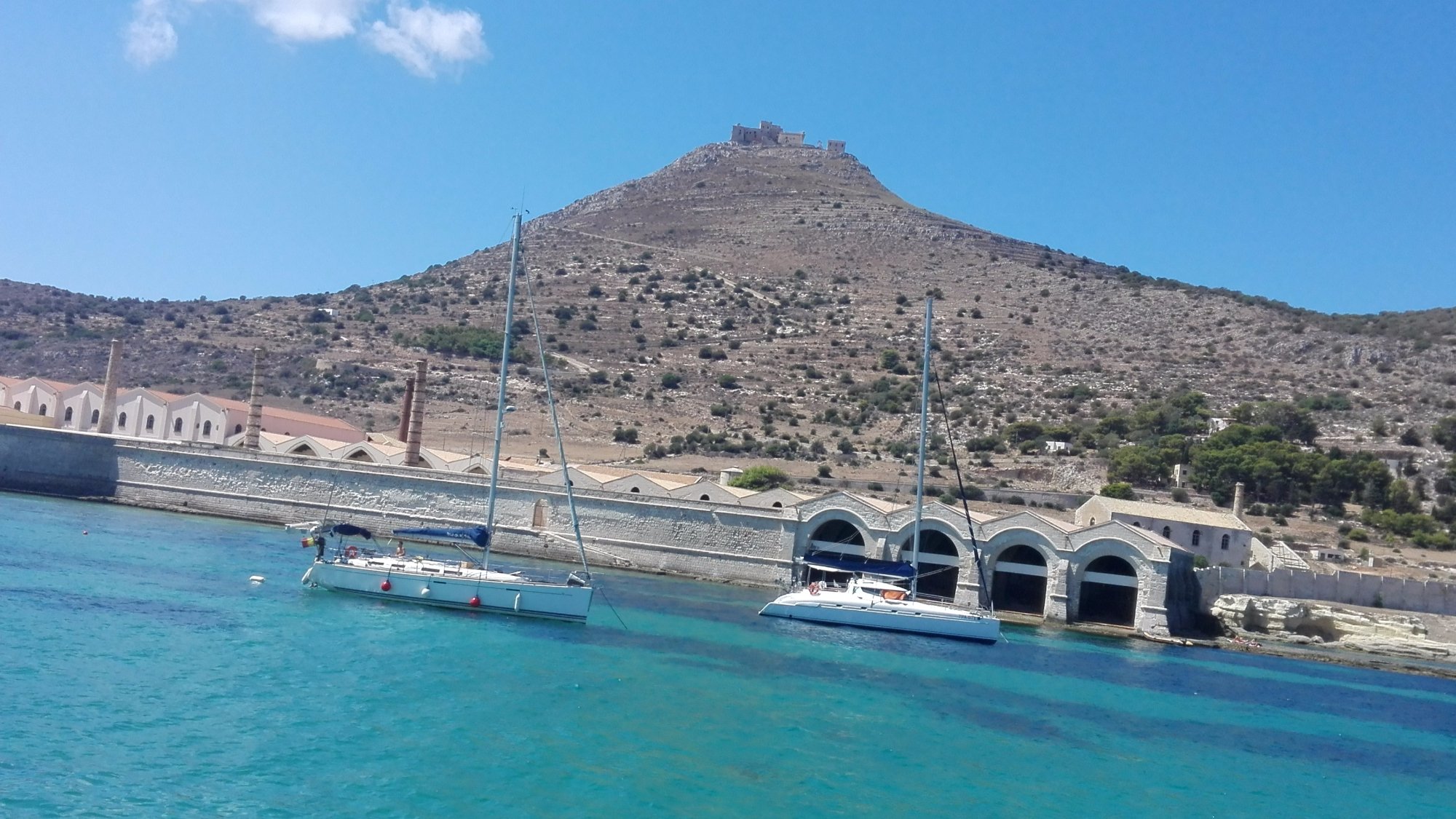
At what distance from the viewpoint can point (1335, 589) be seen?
4347cm

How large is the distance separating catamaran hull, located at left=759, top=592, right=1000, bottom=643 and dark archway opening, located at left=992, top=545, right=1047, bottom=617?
8253mm

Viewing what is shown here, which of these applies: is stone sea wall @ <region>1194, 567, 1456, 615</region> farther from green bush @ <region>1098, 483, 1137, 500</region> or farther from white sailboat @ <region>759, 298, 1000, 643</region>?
white sailboat @ <region>759, 298, 1000, 643</region>

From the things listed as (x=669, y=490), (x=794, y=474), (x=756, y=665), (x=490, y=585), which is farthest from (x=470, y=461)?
(x=756, y=665)

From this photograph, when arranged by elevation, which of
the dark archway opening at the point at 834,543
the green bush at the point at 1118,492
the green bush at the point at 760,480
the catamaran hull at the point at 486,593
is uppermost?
the green bush at the point at 1118,492

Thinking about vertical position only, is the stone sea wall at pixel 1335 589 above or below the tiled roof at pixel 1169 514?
below

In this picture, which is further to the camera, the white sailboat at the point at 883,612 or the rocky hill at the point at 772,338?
the rocky hill at the point at 772,338

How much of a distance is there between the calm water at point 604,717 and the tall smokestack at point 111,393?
23336 millimetres

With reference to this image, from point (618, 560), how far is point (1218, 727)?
2336cm

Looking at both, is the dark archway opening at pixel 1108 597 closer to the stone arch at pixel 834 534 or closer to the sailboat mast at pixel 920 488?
the sailboat mast at pixel 920 488

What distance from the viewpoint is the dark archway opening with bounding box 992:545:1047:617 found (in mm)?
41844

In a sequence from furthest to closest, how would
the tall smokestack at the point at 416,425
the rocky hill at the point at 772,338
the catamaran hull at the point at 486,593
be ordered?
the rocky hill at the point at 772,338
the tall smokestack at the point at 416,425
the catamaran hull at the point at 486,593

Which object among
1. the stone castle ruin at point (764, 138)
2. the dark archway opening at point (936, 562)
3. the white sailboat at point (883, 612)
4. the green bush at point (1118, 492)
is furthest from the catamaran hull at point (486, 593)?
the stone castle ruin at point (764, 138)

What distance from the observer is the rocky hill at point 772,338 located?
74.6m

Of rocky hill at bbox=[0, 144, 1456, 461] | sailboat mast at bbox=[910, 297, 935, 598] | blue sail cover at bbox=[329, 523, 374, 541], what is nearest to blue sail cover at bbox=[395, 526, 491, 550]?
blue sail cover at bbox=[329, 523, 374, 541]
